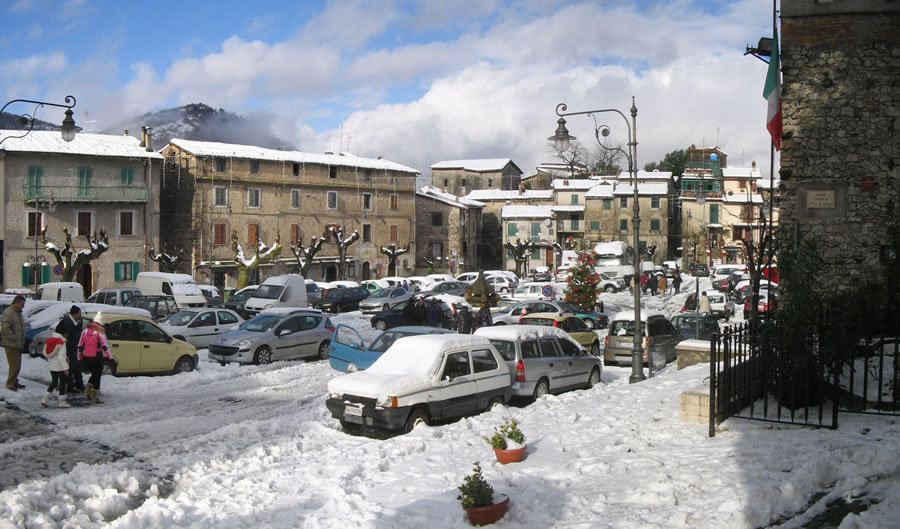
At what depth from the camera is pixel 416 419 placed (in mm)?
11469

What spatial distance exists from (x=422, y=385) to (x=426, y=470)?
2409 millimetres

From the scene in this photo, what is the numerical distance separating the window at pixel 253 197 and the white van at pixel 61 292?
24627mm

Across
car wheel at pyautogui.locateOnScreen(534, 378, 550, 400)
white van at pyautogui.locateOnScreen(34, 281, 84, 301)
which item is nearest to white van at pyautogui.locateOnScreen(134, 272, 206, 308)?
white van at pyautogui.locateOnScreen(34, 281, 84, 301)

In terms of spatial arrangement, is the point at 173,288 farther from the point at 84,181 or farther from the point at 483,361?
the point at 483,361

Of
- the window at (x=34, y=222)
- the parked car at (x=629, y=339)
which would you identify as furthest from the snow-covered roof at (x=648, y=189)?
the parked car at (x=629, y=339)

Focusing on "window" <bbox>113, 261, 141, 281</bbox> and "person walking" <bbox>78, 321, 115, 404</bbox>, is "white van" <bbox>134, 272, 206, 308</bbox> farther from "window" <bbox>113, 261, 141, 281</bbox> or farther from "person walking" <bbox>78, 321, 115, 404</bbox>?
"person walking" <bbox>78, 321, 115, 404</bbox>

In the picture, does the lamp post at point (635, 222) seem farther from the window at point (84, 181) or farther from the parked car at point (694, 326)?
the window at point (84, 181)

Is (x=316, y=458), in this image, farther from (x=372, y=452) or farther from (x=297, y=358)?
(x=297, y=358)

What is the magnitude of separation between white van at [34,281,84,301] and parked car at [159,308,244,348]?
1060 cm

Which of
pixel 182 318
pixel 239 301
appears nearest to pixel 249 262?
pixel 239 301

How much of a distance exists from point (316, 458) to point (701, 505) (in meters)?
5.15

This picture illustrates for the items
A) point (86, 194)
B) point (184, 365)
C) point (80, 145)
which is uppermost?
point (80, 145)

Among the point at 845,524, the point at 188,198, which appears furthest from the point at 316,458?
the point at 188,198

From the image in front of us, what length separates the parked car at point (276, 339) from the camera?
19.2 metres
